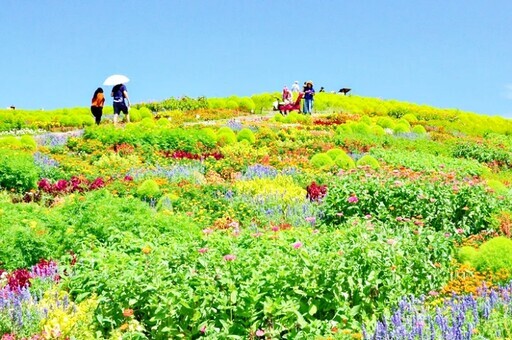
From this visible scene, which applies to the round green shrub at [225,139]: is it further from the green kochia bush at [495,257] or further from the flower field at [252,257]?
the green kochia bush at [495,257]

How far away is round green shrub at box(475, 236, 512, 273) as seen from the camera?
730cm

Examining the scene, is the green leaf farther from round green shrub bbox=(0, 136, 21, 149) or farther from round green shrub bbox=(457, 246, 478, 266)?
round green shrub bbox=(0, 136, 21, 149)

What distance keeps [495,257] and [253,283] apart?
3.46 metres

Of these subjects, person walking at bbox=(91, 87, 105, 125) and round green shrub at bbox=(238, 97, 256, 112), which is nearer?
person walking at bbox=(91, 87, 105, 125)

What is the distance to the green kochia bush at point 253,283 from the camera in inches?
201

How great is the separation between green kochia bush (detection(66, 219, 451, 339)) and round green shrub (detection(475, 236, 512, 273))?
1.15 metres

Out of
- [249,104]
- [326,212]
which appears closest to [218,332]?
[326,212]

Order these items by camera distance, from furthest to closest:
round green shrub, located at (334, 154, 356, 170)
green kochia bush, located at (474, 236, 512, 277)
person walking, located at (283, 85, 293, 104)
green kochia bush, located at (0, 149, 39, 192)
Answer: person walking, located at (283, 85, 293, 104), round green shrub, located at (334, 154, 356, 170), green kochia bush, located at (0, 149, 39, 192), green kochia bush, located at (474, 236, 512, 277)

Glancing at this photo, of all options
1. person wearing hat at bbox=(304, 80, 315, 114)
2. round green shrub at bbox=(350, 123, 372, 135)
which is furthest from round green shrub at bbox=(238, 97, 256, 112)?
round green shrub at bbox=(350, 123, 372, 135)

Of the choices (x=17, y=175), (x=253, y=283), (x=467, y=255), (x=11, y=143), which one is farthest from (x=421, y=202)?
(x=11, y=143)

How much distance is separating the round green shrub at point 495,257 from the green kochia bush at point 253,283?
115cm

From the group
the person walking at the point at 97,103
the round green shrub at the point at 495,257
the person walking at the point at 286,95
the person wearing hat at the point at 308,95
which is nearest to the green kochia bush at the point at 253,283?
the round green shrub at the point at 495,257

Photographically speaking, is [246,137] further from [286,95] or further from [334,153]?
[286,95]

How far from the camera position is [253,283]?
17.1 feet
